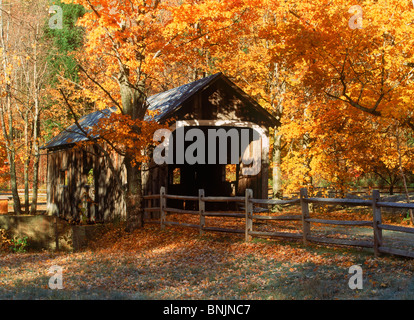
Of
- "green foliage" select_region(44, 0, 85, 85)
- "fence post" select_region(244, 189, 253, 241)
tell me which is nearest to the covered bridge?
"fence post" select_region(244, 189, 253, 241)

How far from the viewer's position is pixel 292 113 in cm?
2627

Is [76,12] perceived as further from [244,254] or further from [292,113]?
[244,254]

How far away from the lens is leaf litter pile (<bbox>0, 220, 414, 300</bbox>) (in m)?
8.79

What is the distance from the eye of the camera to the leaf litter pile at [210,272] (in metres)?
8.79

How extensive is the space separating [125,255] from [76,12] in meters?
40.0

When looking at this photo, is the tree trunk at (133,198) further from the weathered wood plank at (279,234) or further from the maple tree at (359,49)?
the maple tree at (359,49)

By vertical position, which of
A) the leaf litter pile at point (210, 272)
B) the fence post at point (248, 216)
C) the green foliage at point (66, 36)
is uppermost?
the green foliage at point (66, 36)

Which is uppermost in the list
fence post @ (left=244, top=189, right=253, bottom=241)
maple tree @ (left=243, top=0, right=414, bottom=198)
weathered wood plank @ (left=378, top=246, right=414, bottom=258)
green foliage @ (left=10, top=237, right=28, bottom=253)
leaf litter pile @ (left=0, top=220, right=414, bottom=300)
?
maple tree @ (left=243, top=0, right=414, bottom=198)

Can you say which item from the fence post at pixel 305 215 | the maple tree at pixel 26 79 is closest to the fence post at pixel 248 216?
the fence post at pixel 305 215

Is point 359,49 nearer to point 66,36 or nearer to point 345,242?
point 345,242

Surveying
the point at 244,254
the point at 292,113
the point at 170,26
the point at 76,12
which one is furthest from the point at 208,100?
the point at 76,12

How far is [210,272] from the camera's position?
10852 millimetres

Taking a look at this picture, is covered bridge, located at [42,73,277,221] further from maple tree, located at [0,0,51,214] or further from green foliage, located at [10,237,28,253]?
maple tree, located at [0,0,51,214]
